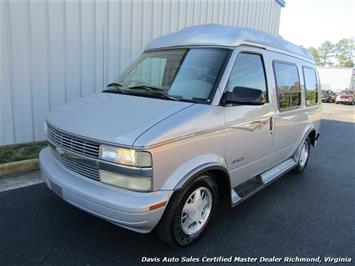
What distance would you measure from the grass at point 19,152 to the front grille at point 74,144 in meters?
2.21

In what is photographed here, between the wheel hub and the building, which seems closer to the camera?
the wheel hub

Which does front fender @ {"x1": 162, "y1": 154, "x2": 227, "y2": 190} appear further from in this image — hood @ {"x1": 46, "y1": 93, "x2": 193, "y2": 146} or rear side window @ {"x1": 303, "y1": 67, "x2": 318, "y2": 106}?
rear side window @ {"x1": 303, "y1": 67, "x2": 318, "y2": 106}

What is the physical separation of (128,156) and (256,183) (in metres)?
2.21

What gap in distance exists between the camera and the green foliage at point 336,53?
96375 mm

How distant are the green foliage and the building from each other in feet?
185

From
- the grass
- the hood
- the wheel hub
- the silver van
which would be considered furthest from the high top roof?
the grass

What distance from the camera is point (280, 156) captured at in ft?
15.6

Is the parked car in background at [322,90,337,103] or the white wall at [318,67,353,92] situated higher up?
the white wall at [318,67,353,92]

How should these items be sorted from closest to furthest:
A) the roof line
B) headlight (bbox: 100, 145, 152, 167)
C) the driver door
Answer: headlight (bbox: 100, 145, 152, 167) → the driver door → the roof line

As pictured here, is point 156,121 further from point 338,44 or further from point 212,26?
point 338,44

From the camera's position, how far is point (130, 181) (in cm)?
260

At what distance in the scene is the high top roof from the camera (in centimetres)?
350

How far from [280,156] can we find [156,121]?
276 cm

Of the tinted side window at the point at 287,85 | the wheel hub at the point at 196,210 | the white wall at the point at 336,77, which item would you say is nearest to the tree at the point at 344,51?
the white wall at the point at 336,77
